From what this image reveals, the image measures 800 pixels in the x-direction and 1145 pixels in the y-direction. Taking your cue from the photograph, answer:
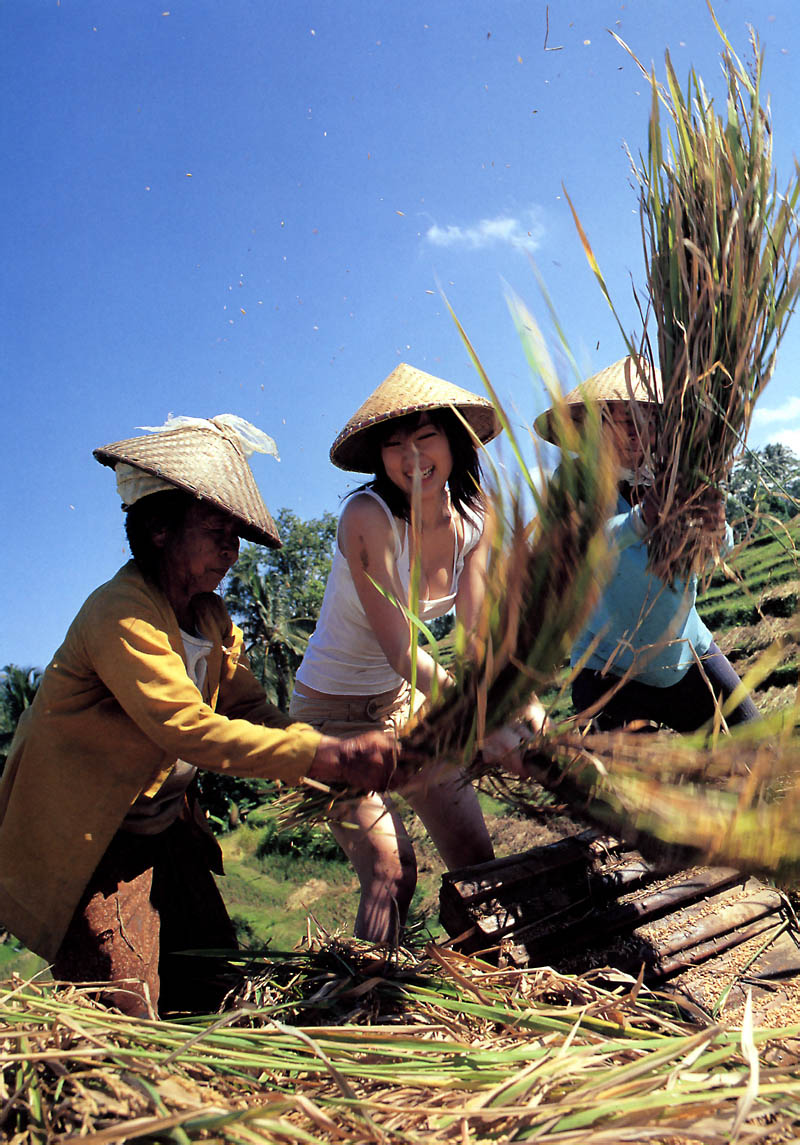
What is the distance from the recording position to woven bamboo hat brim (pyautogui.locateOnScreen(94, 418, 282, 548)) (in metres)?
1.68

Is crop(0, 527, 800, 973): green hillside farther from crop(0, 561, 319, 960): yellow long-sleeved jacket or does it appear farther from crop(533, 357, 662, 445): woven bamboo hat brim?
crop(0, 561, 319, 960): yellow long-sleeved jacket

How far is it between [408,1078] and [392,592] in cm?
94

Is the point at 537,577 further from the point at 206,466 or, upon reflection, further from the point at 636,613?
the point at 206,466

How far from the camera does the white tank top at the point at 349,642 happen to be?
6.52 feet

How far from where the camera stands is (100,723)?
1.70 metres

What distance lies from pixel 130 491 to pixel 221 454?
24 cm

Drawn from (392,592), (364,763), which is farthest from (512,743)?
(392,592)

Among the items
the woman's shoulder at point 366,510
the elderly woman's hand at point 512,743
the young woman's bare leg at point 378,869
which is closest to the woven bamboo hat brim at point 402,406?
the woman's shoulder at point 366,510

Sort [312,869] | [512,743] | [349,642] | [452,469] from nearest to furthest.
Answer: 1. [512,743]
2. [452,469]
3. [349,642]
4. [312,869]

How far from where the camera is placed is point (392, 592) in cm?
168

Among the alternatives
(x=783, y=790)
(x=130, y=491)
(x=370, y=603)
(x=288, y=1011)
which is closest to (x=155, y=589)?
(x=130, y=491)

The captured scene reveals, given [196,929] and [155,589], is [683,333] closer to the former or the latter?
[155,589]

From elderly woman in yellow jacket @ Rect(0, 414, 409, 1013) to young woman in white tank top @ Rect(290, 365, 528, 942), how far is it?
252 mm

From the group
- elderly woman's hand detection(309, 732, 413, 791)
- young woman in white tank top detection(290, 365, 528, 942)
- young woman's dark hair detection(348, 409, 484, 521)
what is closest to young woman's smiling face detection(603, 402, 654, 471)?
young woman in white tank top detection(290, 365, 528, 942)
